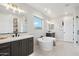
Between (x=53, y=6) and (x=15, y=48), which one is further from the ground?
(x=53, y=6)

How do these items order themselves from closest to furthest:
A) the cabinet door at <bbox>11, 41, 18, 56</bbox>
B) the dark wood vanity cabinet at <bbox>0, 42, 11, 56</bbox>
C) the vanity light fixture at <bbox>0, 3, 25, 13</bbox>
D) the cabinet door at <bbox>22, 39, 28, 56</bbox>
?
the dark wood vanity cabinet at <bbox>0, 42, 11, 56</bbox>
the cabinet door at <bbox>11, 41, 18, 56</bbox>
the cabinet door at <bbox>22, 39, 28, 56</bbox>
the vanity light fixture at <bbox>0, 3, 25, 13</bbox>

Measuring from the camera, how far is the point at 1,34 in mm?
3211

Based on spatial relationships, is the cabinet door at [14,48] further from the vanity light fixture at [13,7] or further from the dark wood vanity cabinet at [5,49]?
the vanity light fixture at [13,7]

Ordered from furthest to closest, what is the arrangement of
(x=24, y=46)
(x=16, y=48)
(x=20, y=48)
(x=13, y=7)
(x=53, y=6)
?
(x=53, y=6) → (x=13, y=7) → (x=24, y=46) → (x=20, y=48) → (x=16, y=48)

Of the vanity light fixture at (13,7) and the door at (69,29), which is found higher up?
the vanity light fixture at (13,7)

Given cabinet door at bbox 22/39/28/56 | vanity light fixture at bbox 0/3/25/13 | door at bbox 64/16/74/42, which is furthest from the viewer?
door at bbox 64/16/74/42

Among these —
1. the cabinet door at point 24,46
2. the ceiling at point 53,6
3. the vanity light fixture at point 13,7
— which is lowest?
the cabinet door at point 24,46

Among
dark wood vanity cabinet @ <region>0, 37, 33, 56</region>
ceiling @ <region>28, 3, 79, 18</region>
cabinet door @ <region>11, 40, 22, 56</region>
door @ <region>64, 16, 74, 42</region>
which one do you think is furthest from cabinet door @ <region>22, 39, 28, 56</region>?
door @ <region>64, 16, 74, 42</region>

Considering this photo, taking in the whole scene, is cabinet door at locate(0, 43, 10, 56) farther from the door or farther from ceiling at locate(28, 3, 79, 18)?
the door

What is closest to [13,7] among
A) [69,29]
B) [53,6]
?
[53,6]

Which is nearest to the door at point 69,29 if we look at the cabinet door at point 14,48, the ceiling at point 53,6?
the ceiling at point 53,6

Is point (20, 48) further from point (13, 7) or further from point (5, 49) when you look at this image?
point (13, 7)

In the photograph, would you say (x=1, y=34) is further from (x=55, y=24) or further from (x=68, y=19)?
(x=55, y=24)

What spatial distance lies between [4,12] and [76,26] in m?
4.40
